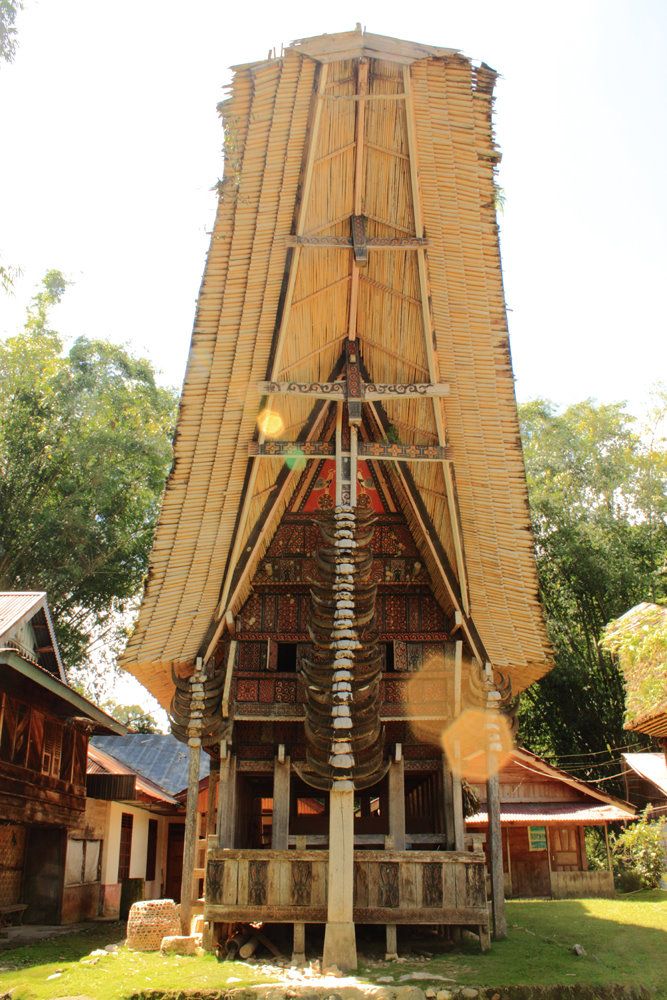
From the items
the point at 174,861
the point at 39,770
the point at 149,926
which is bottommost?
the point at 149,926

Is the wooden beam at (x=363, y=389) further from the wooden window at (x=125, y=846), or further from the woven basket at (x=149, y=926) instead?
the wooden window at (x=125, y=846)

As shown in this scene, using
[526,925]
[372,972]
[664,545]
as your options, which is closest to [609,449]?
[664,545]

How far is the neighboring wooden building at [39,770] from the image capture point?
12422mm

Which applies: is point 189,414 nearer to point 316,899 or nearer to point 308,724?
point 308,724

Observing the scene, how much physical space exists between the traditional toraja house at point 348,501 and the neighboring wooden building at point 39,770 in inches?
79.2

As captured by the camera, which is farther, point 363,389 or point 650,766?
point 650,766

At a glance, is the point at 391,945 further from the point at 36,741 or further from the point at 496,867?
the point at 36,741

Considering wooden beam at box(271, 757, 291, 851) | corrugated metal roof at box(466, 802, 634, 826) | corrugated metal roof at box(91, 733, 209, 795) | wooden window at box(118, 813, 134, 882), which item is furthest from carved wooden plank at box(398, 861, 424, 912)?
corrugated metal roof at box(91, 733, 209, 795)

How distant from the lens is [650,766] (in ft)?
80.8

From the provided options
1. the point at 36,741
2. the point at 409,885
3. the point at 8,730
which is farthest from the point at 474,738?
the point at 36,741

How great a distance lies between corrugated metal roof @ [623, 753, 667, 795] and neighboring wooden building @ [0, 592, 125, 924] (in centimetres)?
1521

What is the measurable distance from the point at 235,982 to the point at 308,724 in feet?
9.40

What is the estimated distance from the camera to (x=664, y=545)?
1064 inches

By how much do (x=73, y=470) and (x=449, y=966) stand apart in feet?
56.1
